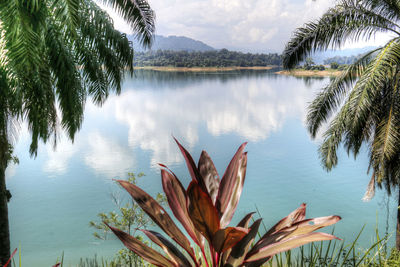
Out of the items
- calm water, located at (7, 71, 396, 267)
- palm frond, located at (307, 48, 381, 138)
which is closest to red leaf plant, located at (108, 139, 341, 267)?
calm water, located at (7, 71, 396, 267)

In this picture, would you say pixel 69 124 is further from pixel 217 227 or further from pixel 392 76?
pixel 217 227

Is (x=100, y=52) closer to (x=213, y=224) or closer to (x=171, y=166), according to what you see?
(x=213, y=224)

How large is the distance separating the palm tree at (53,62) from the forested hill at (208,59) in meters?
43.0

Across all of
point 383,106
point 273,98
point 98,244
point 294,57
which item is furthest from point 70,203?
point 273,98

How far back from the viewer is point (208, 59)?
180 feet

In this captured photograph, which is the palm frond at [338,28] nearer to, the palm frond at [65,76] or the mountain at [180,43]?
the palm frond at [65,76]

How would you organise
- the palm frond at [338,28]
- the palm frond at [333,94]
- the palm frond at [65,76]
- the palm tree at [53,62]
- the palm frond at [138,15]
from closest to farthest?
the palm tree at [53,62] → the palm frond at [138,15] → the palm frond at [338,28] → the palm frond at [65,76] → the palm frond at [333,94]

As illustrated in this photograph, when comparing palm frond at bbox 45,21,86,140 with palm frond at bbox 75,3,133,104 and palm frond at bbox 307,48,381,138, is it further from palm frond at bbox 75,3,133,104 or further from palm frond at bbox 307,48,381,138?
palm frond at bbox 307,48,381,138

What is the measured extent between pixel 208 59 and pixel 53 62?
49956 mm

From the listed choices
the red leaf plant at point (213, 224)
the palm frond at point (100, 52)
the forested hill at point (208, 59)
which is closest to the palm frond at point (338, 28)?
the palm frond at point (100, 52)

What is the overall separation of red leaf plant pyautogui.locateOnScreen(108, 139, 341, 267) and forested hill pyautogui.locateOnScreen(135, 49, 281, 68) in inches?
1937

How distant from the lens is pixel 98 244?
12656mm

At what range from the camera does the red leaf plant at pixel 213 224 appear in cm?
97

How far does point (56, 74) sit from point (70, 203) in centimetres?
1115
